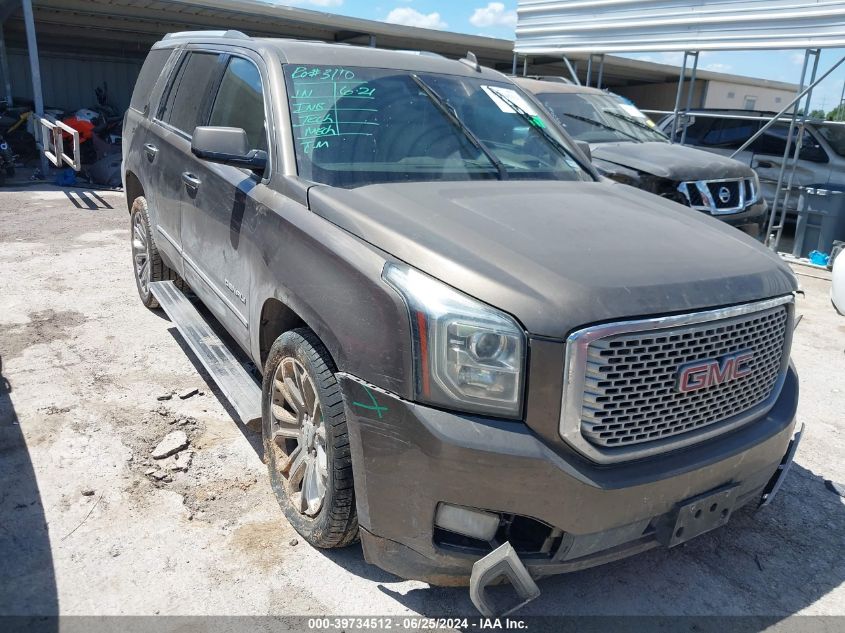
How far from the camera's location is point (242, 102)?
3.73 meters

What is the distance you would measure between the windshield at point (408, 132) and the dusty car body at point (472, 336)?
0.01 m

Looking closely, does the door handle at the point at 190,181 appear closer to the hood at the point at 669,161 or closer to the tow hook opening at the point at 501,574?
the tow hook opening at the point at 501,574

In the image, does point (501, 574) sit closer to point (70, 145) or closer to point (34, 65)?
point (34, 65)

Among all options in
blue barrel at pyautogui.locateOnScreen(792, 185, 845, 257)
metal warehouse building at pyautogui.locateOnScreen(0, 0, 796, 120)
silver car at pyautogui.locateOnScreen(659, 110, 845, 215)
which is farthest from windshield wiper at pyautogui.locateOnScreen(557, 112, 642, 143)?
metal warehouse building at pyautogui.locateOnScreen(0, 0, 796, 120)

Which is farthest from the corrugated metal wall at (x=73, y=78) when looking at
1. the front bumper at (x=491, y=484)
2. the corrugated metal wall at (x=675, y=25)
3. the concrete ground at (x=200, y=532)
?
the front bumper at (x=491, y=484)

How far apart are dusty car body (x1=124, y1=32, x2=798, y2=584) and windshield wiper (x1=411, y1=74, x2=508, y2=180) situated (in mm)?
25

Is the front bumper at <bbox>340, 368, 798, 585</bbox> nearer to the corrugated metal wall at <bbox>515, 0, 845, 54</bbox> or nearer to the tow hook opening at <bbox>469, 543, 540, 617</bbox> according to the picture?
the tow hook opening at <bbox>469, 543, 540, 617</bbox>

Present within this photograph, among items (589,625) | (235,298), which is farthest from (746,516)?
(235,298)

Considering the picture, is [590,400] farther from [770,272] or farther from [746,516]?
[746,516]

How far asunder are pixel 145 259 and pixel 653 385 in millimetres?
4500

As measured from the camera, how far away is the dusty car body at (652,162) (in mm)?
7754

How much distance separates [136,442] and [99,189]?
9755 mm

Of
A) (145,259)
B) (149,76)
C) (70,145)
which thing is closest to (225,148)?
(145,259)

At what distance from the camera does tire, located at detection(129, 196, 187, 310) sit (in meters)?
5.27
